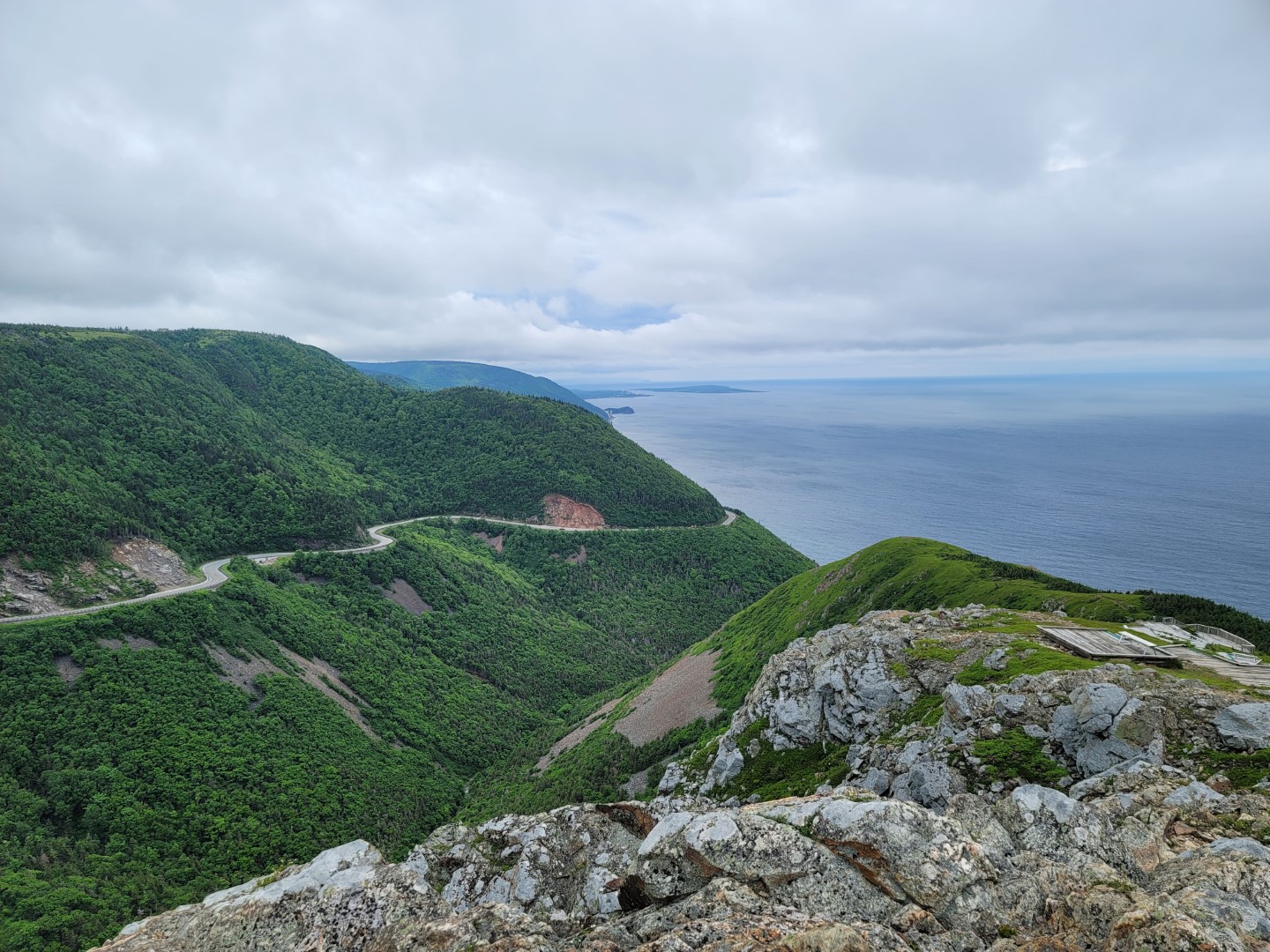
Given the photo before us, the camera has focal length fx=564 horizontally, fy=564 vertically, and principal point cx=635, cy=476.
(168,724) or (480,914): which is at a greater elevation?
(480,914)

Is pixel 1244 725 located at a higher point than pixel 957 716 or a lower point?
higher

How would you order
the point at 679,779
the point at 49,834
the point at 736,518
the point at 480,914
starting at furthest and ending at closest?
1. the point at 736,518
2. the point at 49,834
3. the point at 679,779
4. the point at 480,914

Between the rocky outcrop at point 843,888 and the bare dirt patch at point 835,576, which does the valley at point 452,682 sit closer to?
the rocky outcrop at point 843,888

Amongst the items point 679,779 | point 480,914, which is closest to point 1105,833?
point 480,914

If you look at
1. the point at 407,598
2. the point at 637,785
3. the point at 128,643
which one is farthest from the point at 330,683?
the point at 637,785

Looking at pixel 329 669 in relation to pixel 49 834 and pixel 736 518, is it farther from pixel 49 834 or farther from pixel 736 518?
pixel 736 518

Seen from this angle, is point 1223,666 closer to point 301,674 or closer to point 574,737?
point 574,737

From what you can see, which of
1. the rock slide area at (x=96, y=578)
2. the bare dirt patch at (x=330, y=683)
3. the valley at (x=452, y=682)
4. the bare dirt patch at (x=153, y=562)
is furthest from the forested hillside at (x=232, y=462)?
the bare dirt patch at (x=330, y=683)
